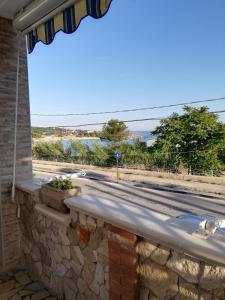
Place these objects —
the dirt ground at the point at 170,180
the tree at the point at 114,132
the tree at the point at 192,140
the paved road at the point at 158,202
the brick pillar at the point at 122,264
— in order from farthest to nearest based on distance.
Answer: the tree at the point at 114,132 → the tree at the point at 192,140 → the dirt ground at the point at 170,180 → the paved road at the point at 158,202 → the brick pillar at the point at 122,264

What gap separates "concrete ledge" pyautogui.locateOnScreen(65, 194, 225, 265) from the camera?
100 centimetres

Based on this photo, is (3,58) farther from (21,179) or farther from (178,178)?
(178,178)

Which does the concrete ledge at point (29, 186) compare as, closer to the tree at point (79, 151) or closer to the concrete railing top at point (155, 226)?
the concrete railing top at point (155, 226)

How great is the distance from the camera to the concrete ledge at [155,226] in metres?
1.00

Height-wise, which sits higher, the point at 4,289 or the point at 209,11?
the point at 209,11

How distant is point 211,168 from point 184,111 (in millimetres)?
4198

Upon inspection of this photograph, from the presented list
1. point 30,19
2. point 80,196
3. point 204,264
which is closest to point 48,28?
point 30,19

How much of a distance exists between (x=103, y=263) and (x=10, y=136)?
4.63 feet

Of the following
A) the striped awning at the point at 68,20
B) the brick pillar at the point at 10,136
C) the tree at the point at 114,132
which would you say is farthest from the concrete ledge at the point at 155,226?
the tree at the point at 114,132

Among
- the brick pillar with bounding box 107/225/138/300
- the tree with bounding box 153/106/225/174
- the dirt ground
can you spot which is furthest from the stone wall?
the tree with bounding box 153/106/225/174

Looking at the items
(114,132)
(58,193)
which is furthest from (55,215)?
(114,132)

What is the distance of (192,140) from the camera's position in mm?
17859

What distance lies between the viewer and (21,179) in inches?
95.3

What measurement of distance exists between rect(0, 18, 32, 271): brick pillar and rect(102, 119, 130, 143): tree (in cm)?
2130
